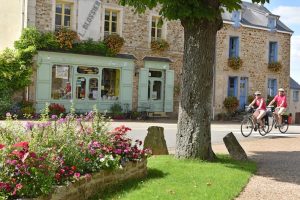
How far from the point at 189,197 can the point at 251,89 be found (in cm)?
2530

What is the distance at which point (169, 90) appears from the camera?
27.2 metres

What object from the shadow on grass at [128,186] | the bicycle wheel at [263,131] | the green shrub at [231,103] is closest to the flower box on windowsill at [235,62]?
the green shrub at [231,103]

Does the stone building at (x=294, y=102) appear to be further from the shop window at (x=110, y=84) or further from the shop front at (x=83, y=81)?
the shop window at (x=110, y=84)

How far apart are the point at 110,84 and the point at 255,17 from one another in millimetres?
12255

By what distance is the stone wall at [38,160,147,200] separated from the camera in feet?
18.2

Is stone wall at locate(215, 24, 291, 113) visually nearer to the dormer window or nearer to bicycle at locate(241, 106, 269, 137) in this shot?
Answer: the dormer window

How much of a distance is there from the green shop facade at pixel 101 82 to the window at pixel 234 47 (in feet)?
17.4

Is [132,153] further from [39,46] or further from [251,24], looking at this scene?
[251,24]

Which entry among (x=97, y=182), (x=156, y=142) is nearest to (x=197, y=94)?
(x=156, y=142)

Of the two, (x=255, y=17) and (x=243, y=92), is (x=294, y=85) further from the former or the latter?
(x=255, y=17)

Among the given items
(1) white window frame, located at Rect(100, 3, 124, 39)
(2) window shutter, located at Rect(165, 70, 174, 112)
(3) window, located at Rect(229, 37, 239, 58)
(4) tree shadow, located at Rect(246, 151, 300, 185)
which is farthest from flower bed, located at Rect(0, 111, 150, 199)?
(3) window, located at Rect(229, 37, 239, 58)

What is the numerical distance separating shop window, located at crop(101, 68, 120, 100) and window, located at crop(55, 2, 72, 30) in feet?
10.6

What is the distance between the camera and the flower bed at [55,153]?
507cm

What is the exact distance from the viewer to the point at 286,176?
865 centimetres
